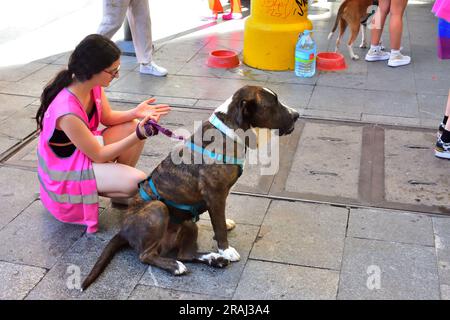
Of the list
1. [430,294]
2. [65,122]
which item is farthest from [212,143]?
[430,294]

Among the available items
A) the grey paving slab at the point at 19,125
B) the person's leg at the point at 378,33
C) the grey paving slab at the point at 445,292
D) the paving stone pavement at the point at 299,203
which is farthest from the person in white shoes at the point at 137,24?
the grey paving slab at the point at 445,292

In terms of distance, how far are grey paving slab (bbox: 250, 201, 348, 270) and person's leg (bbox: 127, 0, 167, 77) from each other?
3114 mm

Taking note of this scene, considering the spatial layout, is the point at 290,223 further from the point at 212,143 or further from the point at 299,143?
the point at 299,143

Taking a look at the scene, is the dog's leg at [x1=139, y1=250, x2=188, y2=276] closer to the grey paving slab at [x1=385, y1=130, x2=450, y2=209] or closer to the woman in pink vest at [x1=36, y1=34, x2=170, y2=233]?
the woman in pink vest at [x1=36, y1=34, x2=170, y2=233]

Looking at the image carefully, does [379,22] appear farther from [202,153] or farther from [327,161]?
[202,153]

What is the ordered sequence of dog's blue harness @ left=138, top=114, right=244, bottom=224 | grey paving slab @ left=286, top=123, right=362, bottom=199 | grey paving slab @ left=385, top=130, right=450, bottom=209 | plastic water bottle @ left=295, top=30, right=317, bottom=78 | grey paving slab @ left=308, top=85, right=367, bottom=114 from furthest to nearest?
plastic water bottle @ left=295, top=30, right=317, bottom=78, grey paving slab @ left=308, top=85, right=367, bottom=114, grey paving slab @ left=286, top=123, right=362, bottom=199, grey paving slab @ left=385, top=130, right=450, bottom=209, dog's blue harness @ left=138, top=114, right=244, bottom=224

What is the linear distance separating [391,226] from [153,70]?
376cm

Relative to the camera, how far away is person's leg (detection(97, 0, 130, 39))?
6.09m

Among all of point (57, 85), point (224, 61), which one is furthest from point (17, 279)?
point (224, 61)

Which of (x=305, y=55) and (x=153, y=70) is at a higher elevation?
(x=305, y=55)

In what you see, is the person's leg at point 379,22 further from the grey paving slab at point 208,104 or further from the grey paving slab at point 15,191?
the grey paving slab at point 15,191

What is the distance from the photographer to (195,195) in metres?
3.46

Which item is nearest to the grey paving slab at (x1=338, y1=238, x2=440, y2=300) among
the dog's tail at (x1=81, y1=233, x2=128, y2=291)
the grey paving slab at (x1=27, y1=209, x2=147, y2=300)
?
the grey paving slab at (x1=27, y1=209, x2=147, y2=300)

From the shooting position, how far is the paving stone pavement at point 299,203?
339 cm
